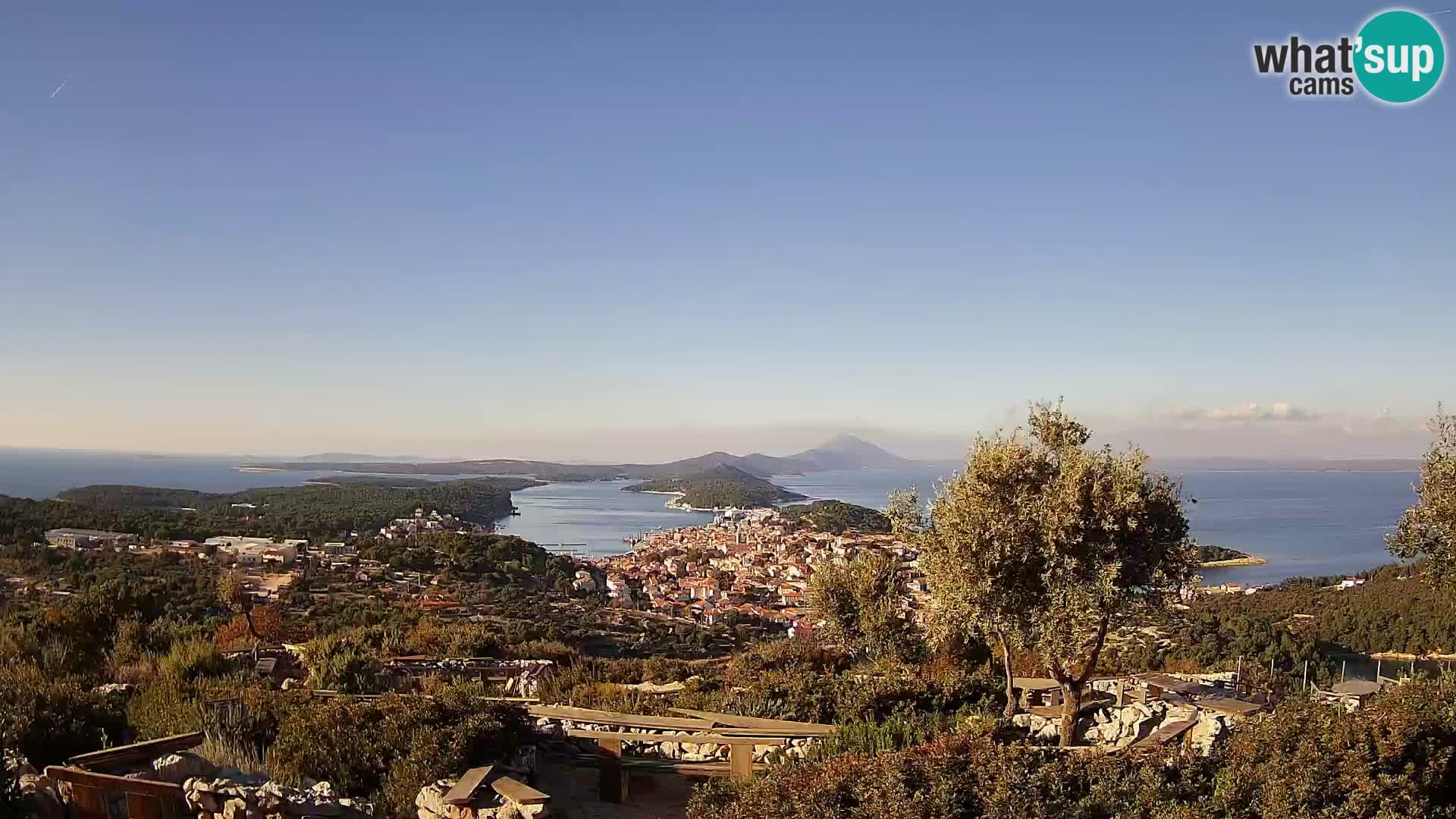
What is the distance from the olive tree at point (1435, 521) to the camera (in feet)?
27.2

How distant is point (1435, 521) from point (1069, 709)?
456cm

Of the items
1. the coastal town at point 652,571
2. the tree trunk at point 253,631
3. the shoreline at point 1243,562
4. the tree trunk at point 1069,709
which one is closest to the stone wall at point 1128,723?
the tree trunk at point 1069,709

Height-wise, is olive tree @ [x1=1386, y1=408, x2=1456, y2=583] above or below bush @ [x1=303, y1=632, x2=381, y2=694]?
above

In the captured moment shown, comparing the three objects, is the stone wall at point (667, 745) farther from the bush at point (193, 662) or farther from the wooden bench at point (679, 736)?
the bush at point (193, 662)

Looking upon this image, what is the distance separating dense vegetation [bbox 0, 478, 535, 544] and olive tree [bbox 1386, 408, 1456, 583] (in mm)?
31763

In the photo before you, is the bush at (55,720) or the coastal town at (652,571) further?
the coastal town at (652,571)

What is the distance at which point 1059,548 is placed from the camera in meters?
6.66

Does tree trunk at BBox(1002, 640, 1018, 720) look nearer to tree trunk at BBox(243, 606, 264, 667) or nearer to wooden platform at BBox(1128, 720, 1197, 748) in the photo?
wooden platform at BBox(1128, 720, 1197, 748)

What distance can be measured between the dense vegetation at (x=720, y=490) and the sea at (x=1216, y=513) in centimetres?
347

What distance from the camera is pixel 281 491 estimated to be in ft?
224

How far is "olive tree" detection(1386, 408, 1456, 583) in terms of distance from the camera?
27.2ft

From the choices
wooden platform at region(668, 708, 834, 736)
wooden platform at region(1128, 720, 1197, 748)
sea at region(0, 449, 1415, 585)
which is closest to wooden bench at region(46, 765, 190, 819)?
wooden platform at region(668, 708, 834, 736)

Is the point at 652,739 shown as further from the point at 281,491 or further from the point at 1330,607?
the point at 281,491

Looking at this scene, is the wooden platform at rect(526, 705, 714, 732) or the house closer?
the wooden platform at rect(526, 705, 714, 732)
